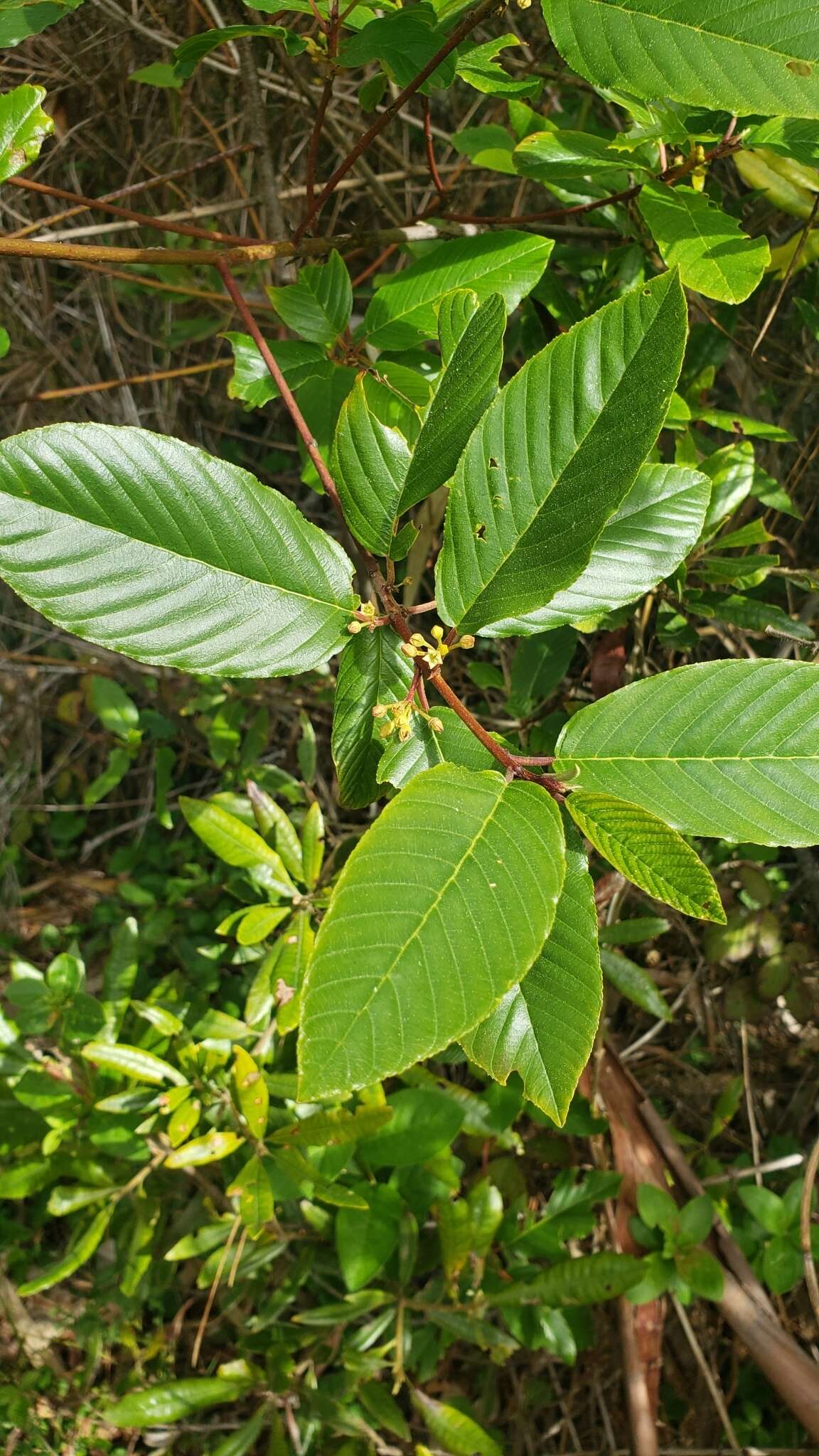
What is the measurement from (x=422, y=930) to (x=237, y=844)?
38.7 inches

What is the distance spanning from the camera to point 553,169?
1019 millimetres

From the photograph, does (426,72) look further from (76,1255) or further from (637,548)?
(76,1255)

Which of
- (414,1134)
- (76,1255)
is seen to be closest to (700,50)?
(414,1134)

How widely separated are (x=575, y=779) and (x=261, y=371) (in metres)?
0.69

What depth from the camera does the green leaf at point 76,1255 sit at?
1490mm

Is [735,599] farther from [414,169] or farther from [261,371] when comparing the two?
[414,169]

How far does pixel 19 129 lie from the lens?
916 millimetres

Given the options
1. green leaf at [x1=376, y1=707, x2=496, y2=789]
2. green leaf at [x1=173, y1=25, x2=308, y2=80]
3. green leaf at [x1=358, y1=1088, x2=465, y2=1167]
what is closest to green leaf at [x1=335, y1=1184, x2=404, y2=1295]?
green leaf at [x1=358, y1=1088, x2=465, y2=1167]

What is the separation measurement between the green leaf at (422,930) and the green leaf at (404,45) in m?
0.73

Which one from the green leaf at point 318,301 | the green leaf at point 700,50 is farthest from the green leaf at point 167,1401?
the green leaf at point 700,50

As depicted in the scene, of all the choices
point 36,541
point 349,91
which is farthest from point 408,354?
point 349,91

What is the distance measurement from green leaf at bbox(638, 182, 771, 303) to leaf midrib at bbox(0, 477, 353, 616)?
547 millimetres

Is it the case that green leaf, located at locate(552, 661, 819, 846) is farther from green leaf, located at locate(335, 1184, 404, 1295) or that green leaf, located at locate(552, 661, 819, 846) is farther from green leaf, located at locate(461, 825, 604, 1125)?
green leaf, located at locate(335, 1184, 404, 1295)

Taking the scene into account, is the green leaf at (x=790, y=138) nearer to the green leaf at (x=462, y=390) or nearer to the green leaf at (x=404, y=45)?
the green leaf at (x=404, y=45)
